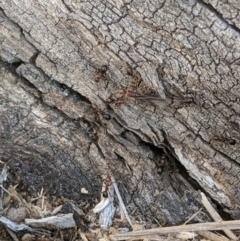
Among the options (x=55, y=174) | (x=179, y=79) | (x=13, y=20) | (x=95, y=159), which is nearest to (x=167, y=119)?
(x=179, y=79)

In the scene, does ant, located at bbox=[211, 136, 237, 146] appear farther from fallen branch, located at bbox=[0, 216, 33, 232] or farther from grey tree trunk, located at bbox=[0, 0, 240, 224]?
fallen branch, located at bbox=[0, 216, 33, 232]

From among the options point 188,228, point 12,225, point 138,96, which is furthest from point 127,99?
point 12,225

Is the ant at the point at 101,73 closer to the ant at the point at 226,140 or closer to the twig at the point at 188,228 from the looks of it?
the ant at the point at 226,140

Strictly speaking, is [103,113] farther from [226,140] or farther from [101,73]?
[226,140]

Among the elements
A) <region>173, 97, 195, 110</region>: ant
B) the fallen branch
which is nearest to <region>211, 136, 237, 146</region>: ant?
<region>173, 97, 195, 110</region>: ant

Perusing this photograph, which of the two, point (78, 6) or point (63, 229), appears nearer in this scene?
point (78, 6)

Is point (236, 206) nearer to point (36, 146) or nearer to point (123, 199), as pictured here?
point (123, 199)

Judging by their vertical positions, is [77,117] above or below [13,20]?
below

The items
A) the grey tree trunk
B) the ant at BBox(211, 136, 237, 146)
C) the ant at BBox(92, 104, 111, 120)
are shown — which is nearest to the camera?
the grey tree trunk
